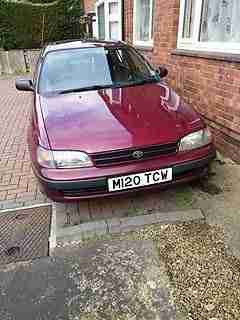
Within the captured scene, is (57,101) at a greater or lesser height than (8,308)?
greater

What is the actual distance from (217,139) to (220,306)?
8.57ft

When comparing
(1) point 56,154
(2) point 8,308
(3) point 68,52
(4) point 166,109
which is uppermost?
(3) point 68,52

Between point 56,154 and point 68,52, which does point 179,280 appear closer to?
point 56,154

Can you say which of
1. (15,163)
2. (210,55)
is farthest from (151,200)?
(210,55)

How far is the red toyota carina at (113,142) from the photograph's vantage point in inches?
97.9

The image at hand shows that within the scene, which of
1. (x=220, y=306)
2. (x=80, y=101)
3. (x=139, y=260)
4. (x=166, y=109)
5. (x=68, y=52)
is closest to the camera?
(x=220, y=306)

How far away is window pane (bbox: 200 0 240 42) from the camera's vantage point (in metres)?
3.81

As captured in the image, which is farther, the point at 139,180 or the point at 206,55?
the point at 206,55

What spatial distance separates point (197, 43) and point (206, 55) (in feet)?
1.97

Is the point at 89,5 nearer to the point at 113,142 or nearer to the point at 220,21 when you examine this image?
the point at 220,21

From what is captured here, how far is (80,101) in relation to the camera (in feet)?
10.5

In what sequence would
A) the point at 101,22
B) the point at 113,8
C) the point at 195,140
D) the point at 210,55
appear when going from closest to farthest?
1. the point at 195,140
2. the point at 210,55
3. the point at 113,8
4. the point at 101,22

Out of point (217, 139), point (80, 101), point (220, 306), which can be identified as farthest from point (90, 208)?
point (217, 139)

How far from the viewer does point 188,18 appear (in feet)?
15.9
